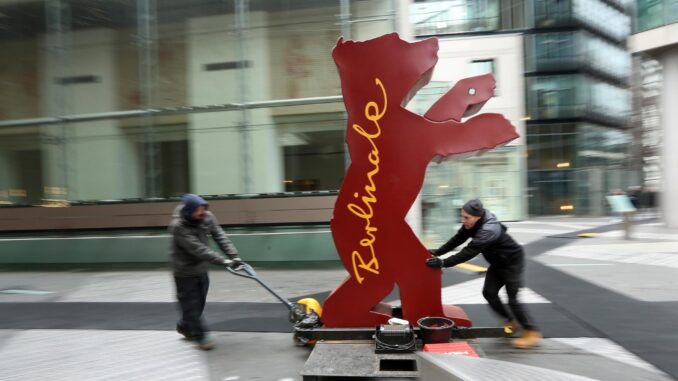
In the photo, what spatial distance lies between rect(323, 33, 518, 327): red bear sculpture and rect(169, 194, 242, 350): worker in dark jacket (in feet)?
4.44

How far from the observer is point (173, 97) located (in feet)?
40.0

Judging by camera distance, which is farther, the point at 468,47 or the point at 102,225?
the point at 468,47

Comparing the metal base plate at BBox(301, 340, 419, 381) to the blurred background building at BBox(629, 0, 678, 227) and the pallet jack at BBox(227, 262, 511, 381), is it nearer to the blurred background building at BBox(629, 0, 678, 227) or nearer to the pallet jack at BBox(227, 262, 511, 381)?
the pallet jack at BBox(227, 262, 511, 381)

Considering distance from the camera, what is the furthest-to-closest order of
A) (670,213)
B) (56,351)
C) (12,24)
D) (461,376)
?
(670,213)
(12,24)
(56,351)
(461,376)

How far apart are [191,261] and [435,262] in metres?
2.68

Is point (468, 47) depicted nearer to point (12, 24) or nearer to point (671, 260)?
point (671, 260)

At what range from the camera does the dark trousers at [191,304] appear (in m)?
5.29

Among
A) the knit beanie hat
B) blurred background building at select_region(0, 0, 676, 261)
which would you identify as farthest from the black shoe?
blurred background building at select_region(0, 0, 676, 261)

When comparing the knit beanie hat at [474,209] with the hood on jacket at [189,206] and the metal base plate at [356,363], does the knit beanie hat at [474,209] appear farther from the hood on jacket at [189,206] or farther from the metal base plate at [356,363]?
the hood on jacket at [189,206]

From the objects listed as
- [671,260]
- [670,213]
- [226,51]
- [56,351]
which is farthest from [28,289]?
[670,213]

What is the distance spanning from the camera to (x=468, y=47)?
23.3m

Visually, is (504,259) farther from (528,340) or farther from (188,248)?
(188,248)

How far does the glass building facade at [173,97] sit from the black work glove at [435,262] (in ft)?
20.8

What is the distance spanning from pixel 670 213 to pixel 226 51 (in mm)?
16426
